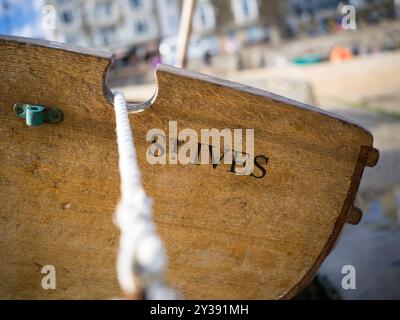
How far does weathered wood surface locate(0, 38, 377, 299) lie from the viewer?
5.27ft

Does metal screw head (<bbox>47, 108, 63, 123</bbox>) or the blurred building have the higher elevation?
the blurred building

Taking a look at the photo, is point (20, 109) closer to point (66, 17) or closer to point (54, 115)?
point (54, 115)

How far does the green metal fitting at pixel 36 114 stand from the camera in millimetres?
1550

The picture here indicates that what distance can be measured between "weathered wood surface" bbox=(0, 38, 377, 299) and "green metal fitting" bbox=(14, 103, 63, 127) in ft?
0.12

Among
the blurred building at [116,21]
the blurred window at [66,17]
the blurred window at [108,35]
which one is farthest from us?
→ the blurred window at [108,35]

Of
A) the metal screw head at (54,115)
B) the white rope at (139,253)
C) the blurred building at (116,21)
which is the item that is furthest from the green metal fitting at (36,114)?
the blurred building at (116,21)

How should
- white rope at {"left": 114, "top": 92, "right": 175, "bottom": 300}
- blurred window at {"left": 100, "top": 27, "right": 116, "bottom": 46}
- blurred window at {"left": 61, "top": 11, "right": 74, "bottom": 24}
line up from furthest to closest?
blurred window at {"left": 100, "top": 27, "right": 116, "bottom": 46} < blurred window at {"left": 61, "top": 11, "right": 74, "bottom": 24} < white rope at {"left": 114, "top": 92, "right": 175, "bottom": 300}

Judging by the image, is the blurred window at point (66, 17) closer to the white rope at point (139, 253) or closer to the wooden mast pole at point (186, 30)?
the wooden mast pole at point (186, 30)

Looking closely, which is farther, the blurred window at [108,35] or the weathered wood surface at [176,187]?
the blurred window at [108,35]

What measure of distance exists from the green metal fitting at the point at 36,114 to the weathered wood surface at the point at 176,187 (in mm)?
37

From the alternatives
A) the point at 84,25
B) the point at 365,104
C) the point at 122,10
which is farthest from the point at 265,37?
the point at 365,104

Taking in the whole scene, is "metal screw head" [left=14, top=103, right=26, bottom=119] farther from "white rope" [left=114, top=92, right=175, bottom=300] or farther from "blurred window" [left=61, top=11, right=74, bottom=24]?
"blurred window" [left=61, top=11, right=74, bottom=24]

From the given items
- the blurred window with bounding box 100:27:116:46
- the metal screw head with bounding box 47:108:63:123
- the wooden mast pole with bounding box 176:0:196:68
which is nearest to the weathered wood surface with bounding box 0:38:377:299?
the metal screw head with bounding box 47:108:63:123

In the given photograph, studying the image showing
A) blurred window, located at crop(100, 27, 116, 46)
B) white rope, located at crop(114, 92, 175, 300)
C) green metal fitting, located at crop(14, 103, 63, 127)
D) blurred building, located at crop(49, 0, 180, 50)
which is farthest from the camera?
blurred window, located at crop(100, 27, 116, 46)
